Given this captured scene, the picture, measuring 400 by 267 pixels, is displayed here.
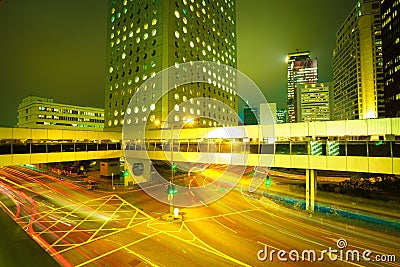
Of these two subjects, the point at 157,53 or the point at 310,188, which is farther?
the point at 157,53

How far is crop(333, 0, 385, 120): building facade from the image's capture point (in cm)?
11838

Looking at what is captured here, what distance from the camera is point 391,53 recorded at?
82062mm

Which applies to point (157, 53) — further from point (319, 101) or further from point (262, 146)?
point (319, 101)

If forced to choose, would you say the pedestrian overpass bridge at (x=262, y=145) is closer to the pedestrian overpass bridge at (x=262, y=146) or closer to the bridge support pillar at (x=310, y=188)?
the pedestrian overpass bridge at (x=262, y=146)

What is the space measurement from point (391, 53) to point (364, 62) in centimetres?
4312

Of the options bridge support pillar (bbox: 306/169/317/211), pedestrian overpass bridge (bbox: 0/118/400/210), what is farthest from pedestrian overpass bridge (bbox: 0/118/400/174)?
bridge support pillar (bbox: 306/169/317/211)

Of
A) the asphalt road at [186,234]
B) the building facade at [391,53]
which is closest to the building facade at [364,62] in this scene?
Result: the building facade at [391,53]

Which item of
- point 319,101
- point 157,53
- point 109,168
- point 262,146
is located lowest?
point 109,168

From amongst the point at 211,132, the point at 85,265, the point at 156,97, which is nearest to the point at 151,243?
the point at 85,265

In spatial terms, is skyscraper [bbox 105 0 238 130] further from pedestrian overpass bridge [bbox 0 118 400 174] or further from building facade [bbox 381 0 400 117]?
building facade [bbox 381 0 400 117]

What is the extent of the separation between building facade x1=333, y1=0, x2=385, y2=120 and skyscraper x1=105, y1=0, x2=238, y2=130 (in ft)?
289

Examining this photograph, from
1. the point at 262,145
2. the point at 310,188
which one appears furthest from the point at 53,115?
the point at 310,188

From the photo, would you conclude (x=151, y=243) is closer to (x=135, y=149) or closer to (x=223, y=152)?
(x=223, y=152)

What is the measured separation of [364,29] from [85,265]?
153898mm
